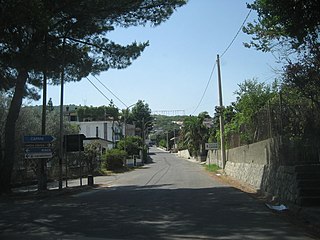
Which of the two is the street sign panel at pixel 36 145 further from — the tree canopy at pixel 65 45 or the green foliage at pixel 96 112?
the green foliage at pixel 96 112

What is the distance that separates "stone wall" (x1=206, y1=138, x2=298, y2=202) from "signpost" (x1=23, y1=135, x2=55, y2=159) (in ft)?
38.6

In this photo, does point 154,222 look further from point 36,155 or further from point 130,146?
point 130,146

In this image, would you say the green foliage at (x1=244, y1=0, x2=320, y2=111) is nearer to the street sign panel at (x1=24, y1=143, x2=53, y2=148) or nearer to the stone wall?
the stone wall

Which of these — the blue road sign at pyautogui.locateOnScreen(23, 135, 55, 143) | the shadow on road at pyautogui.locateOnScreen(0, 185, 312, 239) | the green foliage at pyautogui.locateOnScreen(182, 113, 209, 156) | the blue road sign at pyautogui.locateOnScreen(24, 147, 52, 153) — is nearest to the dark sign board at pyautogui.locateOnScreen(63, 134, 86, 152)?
the blue road sign at pyautogui.locateOnScreen(23, 135, 55, 143)

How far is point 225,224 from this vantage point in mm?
11336

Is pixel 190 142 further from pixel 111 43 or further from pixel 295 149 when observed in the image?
pixel 295 149

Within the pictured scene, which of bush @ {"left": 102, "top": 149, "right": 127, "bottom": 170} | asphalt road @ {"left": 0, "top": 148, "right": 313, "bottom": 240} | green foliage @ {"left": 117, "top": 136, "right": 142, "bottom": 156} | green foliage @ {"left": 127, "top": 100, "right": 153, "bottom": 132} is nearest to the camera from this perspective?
asphalt road @ {"left": 0, "top": 148, "right": 313, "bottom": 240}

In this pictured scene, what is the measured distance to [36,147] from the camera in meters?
24.7

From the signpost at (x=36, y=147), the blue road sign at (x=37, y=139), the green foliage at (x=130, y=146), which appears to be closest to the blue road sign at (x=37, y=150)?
the signpost at (x=36, y=147)

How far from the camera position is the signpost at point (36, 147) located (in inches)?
965

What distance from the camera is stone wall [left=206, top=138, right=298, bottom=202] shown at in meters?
16.1

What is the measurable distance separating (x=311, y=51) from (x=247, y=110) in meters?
18.6

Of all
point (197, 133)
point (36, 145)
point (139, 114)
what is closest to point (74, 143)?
point (36, 145)

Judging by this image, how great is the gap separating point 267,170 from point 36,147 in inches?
503
